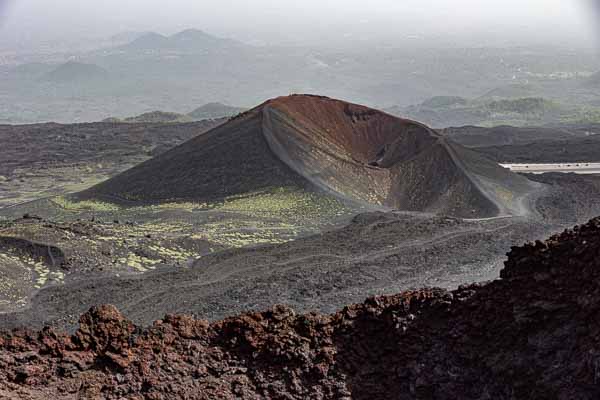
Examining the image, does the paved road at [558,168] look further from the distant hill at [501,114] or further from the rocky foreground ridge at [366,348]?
the distant hill at [501,114]

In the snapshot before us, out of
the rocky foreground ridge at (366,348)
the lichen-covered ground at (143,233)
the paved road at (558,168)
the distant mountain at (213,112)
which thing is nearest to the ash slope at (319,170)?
the lichen-covered ground at (143,233)

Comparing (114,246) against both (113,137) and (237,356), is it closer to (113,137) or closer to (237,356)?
(237,356)

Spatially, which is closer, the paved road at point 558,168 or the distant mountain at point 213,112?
the paved road at point 558,168

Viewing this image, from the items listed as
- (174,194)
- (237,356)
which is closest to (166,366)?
(237,356)

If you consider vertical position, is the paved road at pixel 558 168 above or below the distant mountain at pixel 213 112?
below

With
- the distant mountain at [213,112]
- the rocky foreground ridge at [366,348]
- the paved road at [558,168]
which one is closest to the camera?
the rocky foreground ridge at [366,348]

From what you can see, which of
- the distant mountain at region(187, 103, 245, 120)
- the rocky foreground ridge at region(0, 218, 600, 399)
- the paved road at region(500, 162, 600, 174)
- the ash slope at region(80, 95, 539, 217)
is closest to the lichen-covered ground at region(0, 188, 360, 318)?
the ash slope at region(80, 95, 539, 217)

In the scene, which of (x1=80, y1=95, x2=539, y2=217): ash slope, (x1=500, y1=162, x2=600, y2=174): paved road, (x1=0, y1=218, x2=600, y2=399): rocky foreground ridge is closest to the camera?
(x1=0, y1=218, x2=600, y2=399): rocky foreground ridge

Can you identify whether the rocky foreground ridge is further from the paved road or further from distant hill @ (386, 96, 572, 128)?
distant hill @ (386, 96, 572, 128)
